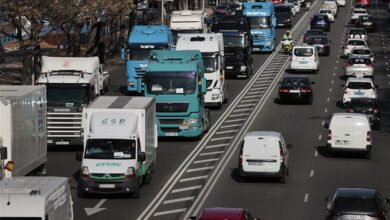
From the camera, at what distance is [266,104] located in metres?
62.5

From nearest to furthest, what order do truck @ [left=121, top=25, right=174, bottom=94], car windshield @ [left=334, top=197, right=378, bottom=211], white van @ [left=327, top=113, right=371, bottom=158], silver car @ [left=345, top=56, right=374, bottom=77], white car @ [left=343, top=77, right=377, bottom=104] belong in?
1. car windshield @ [left=334, top=197, right=378, bottom=211]
2. white van @ [left=327, top=113, right=371, bottom=158]
3. white car @ [left=343, top=77, right=377, bottom=104]
4. truck @ [left=121, top=25, right=174, bottom=94]
5. silver car @ [left=345, top=56, right=374, bottom=77]

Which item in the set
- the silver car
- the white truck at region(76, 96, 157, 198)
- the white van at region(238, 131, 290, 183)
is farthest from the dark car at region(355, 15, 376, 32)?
the white truck at region(76, 96, 157, 198)

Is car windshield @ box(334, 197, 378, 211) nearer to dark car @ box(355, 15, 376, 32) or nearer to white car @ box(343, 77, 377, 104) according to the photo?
white car @ box(343, 77, 377, 104)

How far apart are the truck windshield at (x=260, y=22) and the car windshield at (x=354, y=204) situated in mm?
55025

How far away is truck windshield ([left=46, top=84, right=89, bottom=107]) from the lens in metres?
47.0

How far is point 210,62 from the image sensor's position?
192ft

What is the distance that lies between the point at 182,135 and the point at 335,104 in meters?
15.5

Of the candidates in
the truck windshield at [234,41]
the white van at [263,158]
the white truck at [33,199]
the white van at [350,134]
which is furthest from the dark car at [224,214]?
the truck windshield at [234,41]

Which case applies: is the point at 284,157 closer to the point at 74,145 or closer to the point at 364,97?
the point at 74,145

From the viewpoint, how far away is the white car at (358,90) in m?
60.7

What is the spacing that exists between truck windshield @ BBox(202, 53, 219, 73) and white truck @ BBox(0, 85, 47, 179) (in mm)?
20842

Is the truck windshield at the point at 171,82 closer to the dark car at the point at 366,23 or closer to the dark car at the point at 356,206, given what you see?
the dark car at the point at 356,206

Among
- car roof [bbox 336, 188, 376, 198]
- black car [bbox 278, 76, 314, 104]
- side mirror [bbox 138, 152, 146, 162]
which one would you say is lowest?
black car [bbox 278, 76, 314, 104]

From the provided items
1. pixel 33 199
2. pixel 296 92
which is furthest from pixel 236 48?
pixel 33 199
